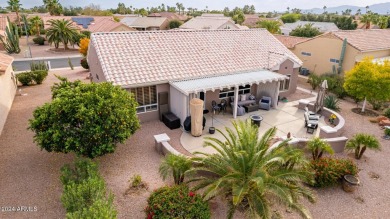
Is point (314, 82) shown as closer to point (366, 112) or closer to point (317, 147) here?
point (366, 112)

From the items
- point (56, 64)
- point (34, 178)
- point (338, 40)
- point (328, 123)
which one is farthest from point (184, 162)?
point (56, 64)

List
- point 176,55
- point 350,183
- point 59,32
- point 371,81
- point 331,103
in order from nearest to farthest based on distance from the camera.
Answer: point 350,183, point 371,81, point 176,55, point 331,103, point 59,32

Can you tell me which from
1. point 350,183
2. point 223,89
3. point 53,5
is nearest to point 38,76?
point 223,89

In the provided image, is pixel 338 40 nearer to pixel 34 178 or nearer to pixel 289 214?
pixel 289 214

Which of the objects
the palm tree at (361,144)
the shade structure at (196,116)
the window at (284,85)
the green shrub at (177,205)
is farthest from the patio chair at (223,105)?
the green shrub at (177,205)

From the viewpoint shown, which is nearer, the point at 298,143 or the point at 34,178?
the point at 34,178

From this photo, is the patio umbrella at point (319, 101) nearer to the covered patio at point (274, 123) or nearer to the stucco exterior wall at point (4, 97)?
the covered patio at point (274, 123)

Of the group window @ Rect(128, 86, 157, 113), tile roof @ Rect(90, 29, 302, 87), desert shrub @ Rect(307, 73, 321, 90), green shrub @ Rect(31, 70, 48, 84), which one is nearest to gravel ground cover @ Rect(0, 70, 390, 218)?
window @ Rect(128, 86, 157, 113)
